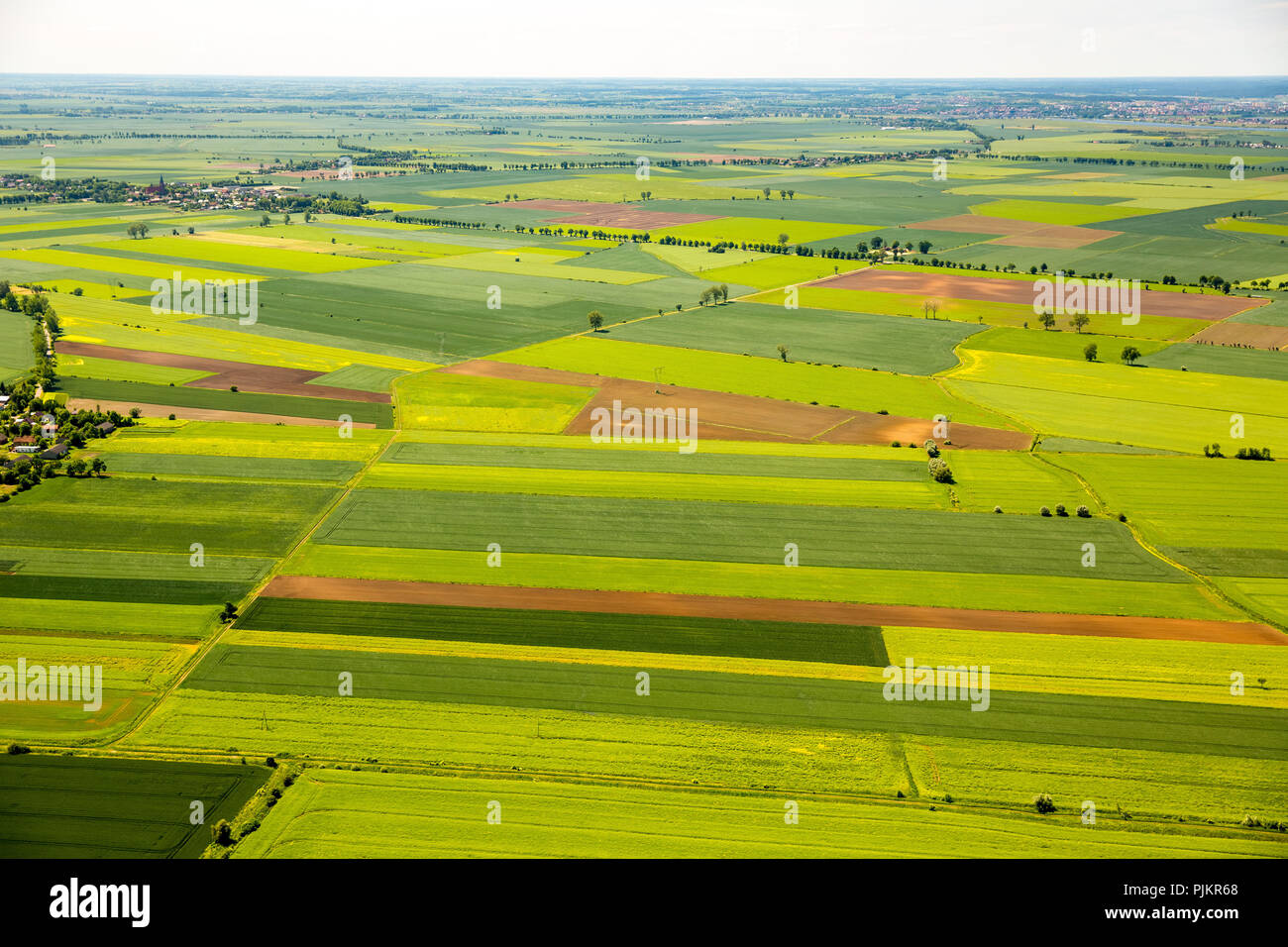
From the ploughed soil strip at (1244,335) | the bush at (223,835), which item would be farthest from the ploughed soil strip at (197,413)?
the ploughed soil strip at (1244,335)

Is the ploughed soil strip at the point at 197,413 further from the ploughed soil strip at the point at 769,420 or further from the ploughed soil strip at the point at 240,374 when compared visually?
the ploughed soil strip at the point at 769,420

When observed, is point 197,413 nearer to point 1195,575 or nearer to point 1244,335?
point 1195,575

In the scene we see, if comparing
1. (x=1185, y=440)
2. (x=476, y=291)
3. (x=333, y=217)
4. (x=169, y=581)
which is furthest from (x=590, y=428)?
(x=333, y=217)

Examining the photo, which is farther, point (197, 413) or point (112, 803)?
point (197, 413)

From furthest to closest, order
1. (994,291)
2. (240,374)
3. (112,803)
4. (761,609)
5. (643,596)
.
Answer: (994,291)
(240,374)
(643,596)
(761,609)
(112,803)

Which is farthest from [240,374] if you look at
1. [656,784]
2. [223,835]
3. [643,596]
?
[656,784]
